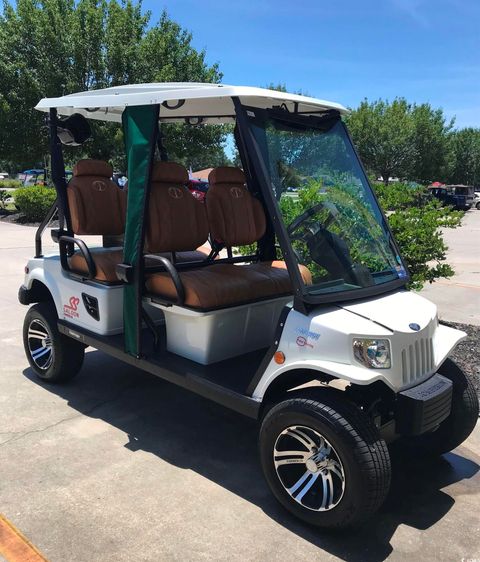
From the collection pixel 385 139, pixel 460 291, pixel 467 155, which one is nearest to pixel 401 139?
pixel 385 139

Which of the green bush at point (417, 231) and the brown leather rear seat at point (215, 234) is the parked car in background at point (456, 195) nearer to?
the green bush at point (417, 231)

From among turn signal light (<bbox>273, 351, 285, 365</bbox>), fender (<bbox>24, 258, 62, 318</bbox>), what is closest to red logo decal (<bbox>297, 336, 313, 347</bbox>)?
turn signal light (<bbox>273, 351, 285, 365</bbox>)

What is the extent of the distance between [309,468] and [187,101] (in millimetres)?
2520

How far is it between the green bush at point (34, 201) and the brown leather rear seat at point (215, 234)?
1354 centimetres

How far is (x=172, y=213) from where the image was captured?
3904mm

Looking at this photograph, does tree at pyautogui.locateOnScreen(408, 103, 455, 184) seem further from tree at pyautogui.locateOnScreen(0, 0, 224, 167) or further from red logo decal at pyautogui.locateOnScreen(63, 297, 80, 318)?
red logo decal at pyautogui.locateOnScreen(63, 297, 80, 318)

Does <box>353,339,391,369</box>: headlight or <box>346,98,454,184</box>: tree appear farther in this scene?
<box>346,98,454,184</box>: tree

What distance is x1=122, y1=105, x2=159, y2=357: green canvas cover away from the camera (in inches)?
134

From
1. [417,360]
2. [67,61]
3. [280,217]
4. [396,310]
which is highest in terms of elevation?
[67,61]

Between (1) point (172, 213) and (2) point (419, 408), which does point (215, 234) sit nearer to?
(1) point (172, 213)

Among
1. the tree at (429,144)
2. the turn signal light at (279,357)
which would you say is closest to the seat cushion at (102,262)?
the turn signal light at (279,357)

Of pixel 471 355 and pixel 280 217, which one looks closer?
pixel 280 217

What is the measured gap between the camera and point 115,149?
52.8 feet

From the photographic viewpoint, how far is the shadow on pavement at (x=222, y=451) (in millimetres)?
2760
